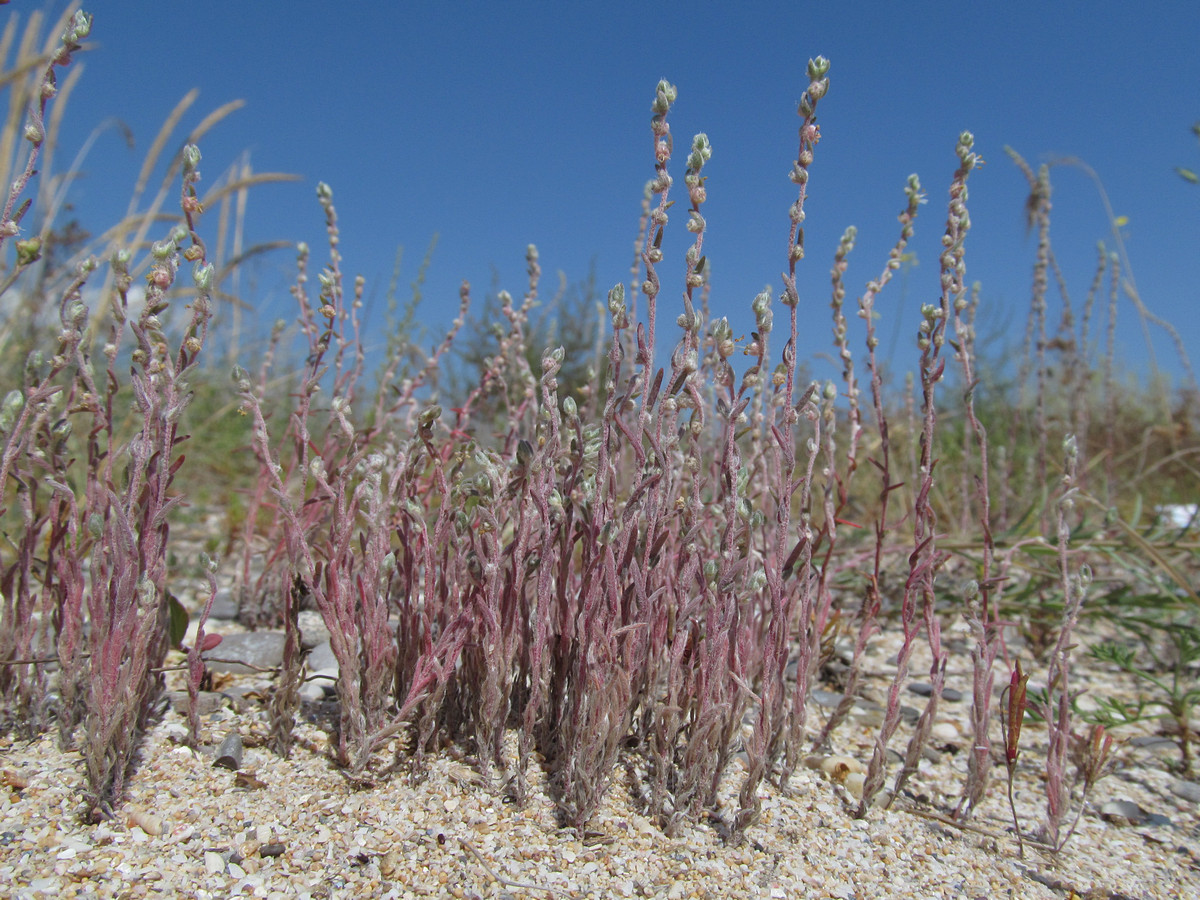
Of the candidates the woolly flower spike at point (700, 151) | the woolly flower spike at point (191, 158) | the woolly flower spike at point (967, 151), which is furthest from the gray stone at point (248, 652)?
the woolly flower spike at point (967, 151)

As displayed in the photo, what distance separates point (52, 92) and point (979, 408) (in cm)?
810

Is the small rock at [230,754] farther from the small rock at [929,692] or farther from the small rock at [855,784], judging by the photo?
the small rock at [929,692]

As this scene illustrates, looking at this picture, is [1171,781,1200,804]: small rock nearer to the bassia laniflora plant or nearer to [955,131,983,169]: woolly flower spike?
the bassia laniflora plant

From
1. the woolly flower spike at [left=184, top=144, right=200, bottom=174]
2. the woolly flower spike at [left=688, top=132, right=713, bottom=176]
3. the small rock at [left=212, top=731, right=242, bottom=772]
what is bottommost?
the small rock at [left=212, top=731, right=242, bottom=772]

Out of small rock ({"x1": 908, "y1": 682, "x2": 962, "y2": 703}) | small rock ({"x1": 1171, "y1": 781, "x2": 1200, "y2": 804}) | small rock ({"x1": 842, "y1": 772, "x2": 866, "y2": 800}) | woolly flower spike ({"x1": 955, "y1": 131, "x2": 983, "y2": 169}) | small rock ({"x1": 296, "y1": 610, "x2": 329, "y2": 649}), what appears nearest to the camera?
woolly flower spike ({"x1": 955, "y1": 131, "x2": 983, "y2": 169})

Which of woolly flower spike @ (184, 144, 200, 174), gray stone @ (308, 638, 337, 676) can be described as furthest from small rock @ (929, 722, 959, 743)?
woolly flower spike @ (184, 144, 200, 174)

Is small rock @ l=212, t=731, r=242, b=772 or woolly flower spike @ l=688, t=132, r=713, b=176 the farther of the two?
small rock @ l=212, t=731, r=242, b=772

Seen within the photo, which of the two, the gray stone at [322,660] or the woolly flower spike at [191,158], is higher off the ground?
the woolly flower spike at [191,158]

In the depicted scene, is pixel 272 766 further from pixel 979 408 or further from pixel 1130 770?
pixel 979 408

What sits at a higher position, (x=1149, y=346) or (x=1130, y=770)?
(x=1149, y=346)

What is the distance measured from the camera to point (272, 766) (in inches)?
59.9

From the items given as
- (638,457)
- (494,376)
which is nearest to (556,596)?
(638,457)

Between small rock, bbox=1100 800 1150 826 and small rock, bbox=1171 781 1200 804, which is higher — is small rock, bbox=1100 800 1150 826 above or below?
below

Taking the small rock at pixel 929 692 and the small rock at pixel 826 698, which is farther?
the small rock at pixel 929 692
